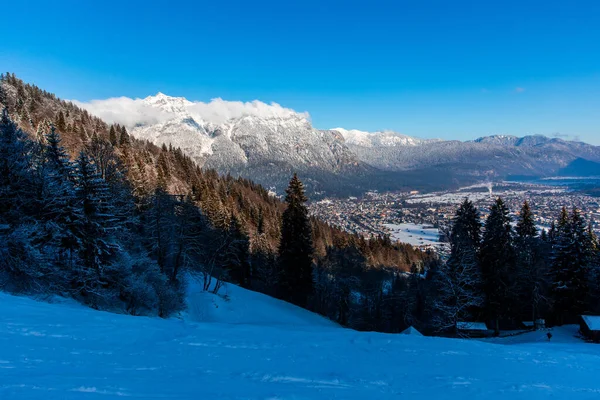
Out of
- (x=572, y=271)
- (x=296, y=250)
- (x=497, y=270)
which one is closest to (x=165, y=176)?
(x=296, y=250)

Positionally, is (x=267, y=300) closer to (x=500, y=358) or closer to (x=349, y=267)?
(x=500, y=358)

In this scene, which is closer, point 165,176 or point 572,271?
point 572,271

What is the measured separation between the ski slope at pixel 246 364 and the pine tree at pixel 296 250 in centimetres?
1542

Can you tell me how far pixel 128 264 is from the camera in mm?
17938

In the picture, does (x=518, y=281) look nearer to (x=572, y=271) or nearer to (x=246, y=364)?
(x=572, y=271)

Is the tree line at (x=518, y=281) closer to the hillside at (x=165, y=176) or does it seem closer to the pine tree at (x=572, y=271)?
the pine tree at (x=572, y=271)

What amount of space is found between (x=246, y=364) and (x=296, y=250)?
19467 millimetres

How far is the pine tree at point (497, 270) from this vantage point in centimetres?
2647

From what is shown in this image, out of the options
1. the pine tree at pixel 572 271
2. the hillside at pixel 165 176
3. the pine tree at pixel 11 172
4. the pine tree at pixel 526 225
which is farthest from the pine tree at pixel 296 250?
the pine tree at pixel 526 225

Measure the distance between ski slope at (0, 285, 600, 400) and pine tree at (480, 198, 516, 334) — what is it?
16.3 meters

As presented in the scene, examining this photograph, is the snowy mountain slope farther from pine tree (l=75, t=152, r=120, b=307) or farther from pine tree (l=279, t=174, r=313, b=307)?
pine tree (l=75, t=152, r=120, b=307)

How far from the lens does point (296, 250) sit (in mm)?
27656

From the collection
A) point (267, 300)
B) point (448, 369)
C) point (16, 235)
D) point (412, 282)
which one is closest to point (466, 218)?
point (412, 282)

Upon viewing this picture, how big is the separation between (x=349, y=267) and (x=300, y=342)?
130 ft
